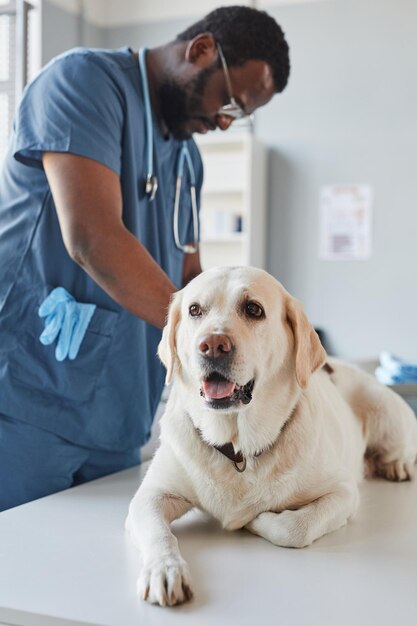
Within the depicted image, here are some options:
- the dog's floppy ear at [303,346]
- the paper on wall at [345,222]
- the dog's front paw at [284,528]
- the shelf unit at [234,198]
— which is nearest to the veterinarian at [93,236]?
the dog's floppy ear at [303,346]

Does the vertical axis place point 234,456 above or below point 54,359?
below

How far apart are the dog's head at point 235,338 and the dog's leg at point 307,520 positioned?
6.3 inches

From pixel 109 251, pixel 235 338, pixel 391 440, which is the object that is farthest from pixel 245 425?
pixel 391 440

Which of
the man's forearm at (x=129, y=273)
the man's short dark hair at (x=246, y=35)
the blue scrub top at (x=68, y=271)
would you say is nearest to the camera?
the man's forearm at (x=129, y=273)

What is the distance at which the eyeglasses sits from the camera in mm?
1451

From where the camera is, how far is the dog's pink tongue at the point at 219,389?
1001mm

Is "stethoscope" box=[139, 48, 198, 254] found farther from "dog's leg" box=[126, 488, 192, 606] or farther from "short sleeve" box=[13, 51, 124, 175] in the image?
"dog's leg" box=[126, 488, 192, 606]

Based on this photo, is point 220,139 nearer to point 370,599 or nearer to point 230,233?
point 230,233

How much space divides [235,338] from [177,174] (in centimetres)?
75

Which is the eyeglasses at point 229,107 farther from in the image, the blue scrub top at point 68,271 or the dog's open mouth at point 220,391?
the dog's open mouth at point 220,391

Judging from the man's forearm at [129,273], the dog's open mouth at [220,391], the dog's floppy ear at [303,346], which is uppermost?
the man's forearm at [129,273]

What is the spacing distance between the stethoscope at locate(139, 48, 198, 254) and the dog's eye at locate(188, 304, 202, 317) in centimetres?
46

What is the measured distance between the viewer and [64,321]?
1343mm

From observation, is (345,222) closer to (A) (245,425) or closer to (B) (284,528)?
(A) (245,425)
